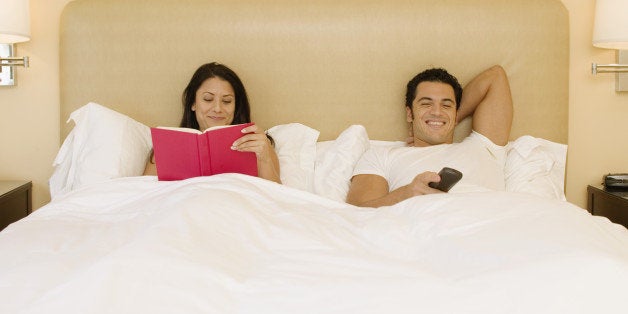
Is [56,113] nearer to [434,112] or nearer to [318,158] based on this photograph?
[318,158]

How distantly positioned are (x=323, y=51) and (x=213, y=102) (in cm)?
49

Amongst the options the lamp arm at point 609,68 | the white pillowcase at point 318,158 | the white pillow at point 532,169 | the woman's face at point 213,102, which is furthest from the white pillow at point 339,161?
the lamp arm at point 609,68

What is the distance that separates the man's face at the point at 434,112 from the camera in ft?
7.46

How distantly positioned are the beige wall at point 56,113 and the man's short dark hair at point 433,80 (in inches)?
21.7

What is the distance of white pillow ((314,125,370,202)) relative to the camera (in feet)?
7.29

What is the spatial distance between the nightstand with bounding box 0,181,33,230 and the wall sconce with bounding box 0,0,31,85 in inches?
16.3

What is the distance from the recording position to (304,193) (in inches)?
75.9

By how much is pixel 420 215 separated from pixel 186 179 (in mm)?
746

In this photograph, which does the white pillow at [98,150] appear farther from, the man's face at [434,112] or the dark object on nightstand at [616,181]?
the dark object on nightstand at [616,181]

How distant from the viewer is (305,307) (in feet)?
3.57

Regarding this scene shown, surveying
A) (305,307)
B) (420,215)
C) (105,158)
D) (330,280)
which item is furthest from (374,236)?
(105,158)

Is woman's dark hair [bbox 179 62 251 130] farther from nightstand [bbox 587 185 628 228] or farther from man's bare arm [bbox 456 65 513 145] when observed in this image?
nightstand [bbox 587 185 628 228]

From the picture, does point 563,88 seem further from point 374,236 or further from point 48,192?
point 48,192

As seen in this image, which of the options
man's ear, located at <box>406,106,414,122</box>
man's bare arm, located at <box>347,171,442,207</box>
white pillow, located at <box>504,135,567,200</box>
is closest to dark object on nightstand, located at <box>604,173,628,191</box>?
white pillow, located at <box>504,135,567,200</box>
